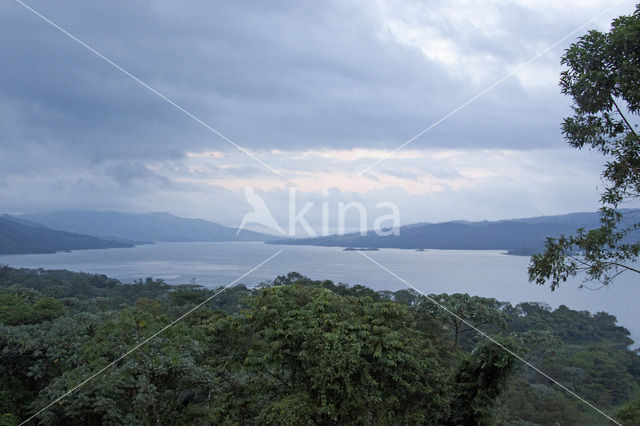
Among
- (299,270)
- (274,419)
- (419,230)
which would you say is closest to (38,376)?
(274,419)

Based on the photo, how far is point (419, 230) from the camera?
72.6ft

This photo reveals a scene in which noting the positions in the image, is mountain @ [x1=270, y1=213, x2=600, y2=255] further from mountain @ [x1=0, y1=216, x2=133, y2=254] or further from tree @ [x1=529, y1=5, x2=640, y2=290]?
mountain @ [x1=0, y1=216, x2=133, y2=254]

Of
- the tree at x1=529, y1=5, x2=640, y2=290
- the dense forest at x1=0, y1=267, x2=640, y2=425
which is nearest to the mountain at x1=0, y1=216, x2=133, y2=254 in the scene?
the dense forest at x1=0, y1=267, x2=640, y2=425

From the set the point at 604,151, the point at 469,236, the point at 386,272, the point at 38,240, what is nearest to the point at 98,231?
the point at 38,240

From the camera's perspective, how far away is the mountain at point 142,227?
18.3 metres

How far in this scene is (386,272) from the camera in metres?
18.2

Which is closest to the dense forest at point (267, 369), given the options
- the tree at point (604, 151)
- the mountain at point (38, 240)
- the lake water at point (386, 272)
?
the tree at point (604, 151)

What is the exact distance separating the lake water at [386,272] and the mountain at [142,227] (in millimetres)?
556

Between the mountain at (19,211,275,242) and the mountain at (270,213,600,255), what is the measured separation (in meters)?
3.43

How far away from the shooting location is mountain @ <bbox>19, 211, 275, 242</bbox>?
1829cm

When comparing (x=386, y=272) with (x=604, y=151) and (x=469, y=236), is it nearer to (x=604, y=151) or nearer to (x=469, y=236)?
(x=469, y=236)

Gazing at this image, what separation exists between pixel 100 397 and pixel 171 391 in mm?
950

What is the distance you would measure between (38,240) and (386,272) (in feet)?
74.2

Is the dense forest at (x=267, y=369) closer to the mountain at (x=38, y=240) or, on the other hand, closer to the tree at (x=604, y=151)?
the tree at (x=604, y=151)
